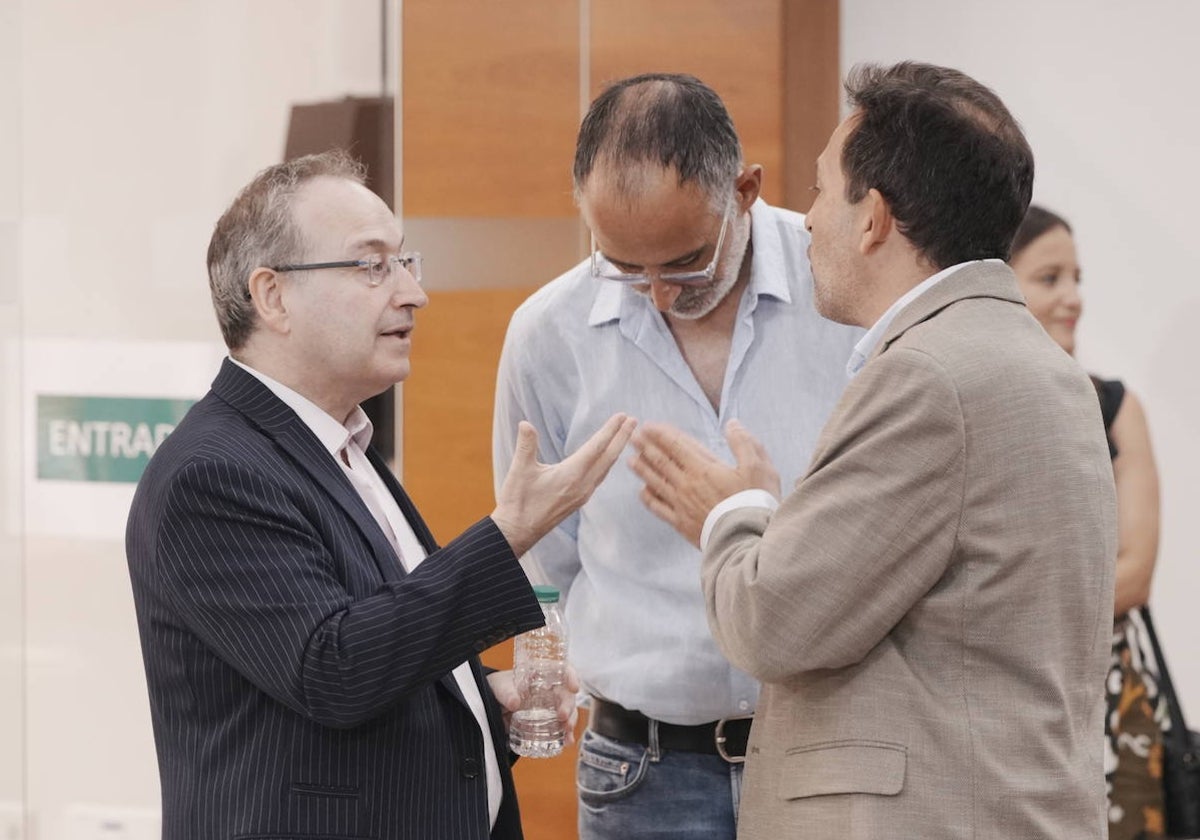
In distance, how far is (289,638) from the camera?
5.52 feet

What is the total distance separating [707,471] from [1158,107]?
2571 mm

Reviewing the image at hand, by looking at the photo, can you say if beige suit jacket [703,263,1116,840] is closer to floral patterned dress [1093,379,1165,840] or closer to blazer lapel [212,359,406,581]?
blazer lapel [212,359,406,581]

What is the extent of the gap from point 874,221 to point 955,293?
0.13 metres

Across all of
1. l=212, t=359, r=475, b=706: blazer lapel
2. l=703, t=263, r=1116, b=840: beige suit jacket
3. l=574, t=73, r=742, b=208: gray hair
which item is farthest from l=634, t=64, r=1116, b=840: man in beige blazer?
l=574, t=73, r=742, b=208: gray hair

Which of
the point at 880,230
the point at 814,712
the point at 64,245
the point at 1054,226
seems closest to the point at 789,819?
the point at 814,712

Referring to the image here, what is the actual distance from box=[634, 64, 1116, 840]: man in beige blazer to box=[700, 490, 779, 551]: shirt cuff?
6 cm

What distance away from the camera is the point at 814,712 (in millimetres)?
1719

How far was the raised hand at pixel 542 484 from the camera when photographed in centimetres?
183

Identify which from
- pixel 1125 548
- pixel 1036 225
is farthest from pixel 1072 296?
pixel 1125 548

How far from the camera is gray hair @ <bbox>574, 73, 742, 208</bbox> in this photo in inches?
89.1

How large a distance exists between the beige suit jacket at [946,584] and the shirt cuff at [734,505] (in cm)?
14

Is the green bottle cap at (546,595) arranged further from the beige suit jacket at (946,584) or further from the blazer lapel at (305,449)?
the beige suit jacket at (946,584)

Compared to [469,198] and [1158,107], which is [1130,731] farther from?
[469,198]

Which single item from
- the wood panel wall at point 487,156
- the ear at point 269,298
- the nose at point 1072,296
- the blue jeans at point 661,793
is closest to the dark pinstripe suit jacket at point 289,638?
the ear at point 269,298
